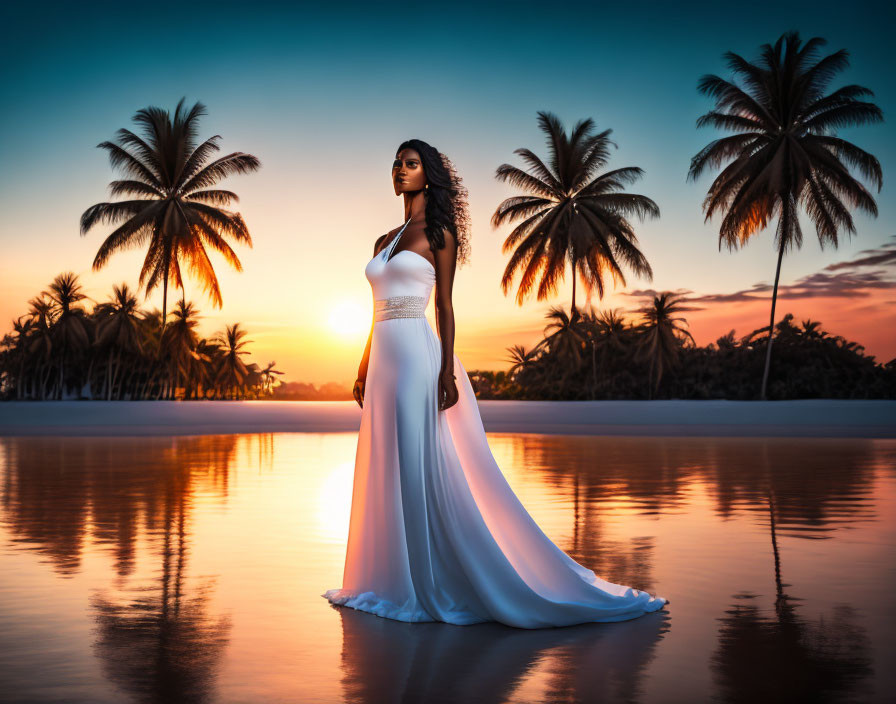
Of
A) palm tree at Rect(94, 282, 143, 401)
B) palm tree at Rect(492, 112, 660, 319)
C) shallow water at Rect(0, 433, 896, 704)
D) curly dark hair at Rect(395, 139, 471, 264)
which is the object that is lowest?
shallow water at Rect(0, 433, 896, 704)

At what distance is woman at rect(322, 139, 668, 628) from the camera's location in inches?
138

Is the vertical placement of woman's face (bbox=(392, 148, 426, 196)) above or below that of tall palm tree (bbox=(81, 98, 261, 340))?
below

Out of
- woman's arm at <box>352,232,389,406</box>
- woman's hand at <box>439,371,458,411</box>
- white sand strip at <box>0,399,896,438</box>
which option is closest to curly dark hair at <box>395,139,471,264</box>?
woman's arm at <box>352,232,389,406</box>

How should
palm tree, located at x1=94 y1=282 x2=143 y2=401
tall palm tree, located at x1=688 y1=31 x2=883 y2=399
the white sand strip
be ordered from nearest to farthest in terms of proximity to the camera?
the white sand strip, tall palm tree, located at x1=688 y1=31 x2=883 y2=399, palm tree, located at x1=94 y1=282 x2=143 y2=401

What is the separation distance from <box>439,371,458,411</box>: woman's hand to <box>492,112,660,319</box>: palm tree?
26.1 metres

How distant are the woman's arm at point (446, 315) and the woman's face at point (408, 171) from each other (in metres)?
0.25

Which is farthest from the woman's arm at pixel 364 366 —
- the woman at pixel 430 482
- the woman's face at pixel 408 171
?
the woman's face at pixel 408 171

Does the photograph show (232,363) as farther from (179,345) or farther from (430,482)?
(430,482)

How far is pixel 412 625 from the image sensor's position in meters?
3.40

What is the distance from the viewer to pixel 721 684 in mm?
2625

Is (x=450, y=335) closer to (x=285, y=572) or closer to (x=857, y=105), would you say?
(x=285, y=572)

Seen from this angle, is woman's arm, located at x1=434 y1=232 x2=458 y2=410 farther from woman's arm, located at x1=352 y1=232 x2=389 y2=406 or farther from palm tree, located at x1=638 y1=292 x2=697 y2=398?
palm tree, located at x1=638 y1=292 x2=697 y2=398

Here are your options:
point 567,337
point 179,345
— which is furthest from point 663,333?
point 179,345

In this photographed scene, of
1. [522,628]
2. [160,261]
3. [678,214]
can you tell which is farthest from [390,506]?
[160,261]
